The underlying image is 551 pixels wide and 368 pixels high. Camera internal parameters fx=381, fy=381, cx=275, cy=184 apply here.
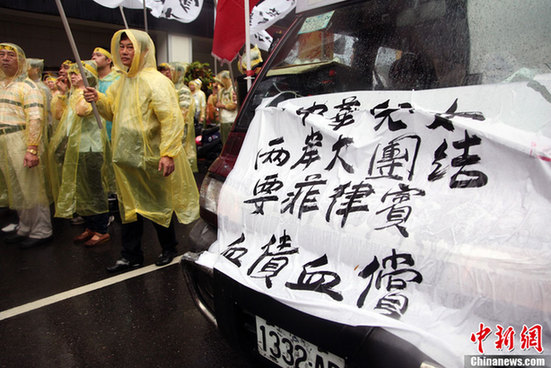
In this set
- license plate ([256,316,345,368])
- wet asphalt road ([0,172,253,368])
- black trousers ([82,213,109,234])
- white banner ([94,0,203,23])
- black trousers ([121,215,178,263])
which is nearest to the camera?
license plate ([256,316,345,368])

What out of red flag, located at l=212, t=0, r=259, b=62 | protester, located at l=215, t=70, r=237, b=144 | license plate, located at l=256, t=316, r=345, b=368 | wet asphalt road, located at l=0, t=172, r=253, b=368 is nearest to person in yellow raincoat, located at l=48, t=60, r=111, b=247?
wet asphalt road, located at l=0, t=172, r=253, b=368

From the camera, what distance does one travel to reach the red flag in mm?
3979

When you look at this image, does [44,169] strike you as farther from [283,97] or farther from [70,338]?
[283,97]

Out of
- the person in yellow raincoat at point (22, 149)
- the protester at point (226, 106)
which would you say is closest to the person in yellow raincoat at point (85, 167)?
the person in yellow raincoat at point (22, 149)

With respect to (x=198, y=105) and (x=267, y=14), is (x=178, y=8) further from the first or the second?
(x=267, y=14)

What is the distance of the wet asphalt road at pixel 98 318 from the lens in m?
2.26

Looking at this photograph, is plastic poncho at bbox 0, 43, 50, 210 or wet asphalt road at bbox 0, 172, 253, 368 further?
plastic poncho at bbox 0, 43, 50, 210

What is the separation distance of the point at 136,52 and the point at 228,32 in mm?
1364

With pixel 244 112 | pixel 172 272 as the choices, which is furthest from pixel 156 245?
pixel 244 112

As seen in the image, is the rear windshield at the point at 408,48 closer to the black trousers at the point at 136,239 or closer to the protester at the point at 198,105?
the black trousers at the point at 136,239

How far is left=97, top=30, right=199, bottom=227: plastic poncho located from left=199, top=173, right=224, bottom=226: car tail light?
3.60 feet

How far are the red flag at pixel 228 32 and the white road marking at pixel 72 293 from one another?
2.29 metres

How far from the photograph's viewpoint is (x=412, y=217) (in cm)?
126

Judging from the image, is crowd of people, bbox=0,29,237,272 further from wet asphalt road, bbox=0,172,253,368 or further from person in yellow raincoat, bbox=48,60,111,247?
wet asphalt road, bbox=0,172,253,368
